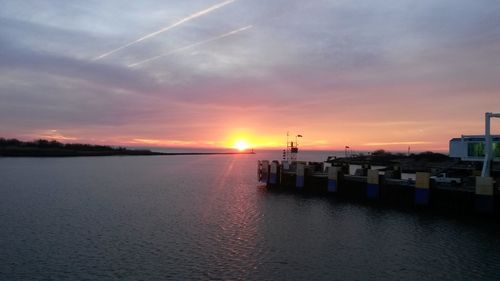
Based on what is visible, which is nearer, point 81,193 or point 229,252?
point 229,252

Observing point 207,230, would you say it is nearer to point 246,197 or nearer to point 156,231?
point 156,231

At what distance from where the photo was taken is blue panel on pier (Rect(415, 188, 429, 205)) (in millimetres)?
35688

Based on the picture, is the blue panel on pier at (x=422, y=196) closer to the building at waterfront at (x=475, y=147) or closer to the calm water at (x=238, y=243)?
the calm water at (x=238, y=243)

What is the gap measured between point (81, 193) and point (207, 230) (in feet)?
→ 89.8

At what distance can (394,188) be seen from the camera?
3972 centimetres

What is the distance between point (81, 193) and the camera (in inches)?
1934

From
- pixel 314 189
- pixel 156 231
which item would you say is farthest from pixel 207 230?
pixel 314 189

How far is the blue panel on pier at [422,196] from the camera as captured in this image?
35.7m

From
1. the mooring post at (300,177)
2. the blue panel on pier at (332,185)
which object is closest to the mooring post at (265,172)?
the mooring post at (300,177)

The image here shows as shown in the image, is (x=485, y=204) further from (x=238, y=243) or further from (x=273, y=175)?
(x=273, y=175)

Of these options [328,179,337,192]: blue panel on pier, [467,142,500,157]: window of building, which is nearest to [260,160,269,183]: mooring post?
[328,179,337,192]: blue panel on pier

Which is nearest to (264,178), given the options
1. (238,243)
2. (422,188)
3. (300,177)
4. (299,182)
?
(299,182)

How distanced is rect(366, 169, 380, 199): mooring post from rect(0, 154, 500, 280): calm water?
3.35m

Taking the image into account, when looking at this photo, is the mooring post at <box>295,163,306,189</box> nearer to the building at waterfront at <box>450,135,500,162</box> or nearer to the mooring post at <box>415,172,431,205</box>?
the mooring post at <box>415,172,431,205</box>
